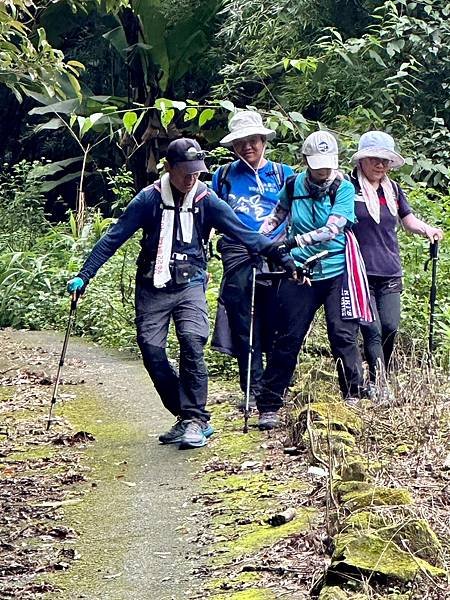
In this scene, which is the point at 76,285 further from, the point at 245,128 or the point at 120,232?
the point at 245,128

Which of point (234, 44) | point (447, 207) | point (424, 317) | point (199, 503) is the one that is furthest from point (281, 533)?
point (234, 44)

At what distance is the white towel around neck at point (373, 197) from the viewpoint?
745cm

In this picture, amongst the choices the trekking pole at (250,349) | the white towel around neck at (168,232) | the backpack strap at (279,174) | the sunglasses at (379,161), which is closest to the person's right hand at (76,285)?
the white towel around neck at (168,232)

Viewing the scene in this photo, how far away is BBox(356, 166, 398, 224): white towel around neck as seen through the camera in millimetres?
7449

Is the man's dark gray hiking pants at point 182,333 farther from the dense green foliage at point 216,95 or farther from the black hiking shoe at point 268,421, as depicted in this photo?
the dense green foliage at point 216,95

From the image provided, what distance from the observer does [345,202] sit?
693cm

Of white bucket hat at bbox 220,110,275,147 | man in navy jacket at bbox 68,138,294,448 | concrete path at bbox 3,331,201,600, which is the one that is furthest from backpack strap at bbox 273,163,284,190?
concrete path at bbox 3,331,201,600

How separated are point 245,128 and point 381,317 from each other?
1628 millimetres

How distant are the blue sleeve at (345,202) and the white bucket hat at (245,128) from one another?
818 millimetres

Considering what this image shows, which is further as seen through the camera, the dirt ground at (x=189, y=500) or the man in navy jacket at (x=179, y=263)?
the man in navy jacket at (x=179, y=263)

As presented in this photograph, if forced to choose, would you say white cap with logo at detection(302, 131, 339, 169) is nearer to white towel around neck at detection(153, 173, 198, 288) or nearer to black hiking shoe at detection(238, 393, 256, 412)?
white towel around neck at detection(153, 173, 198, 288)

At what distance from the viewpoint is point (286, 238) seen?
7219mm

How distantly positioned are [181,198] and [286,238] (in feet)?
2.55

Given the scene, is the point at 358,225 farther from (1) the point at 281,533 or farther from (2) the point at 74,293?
(1) the point at 281,533
